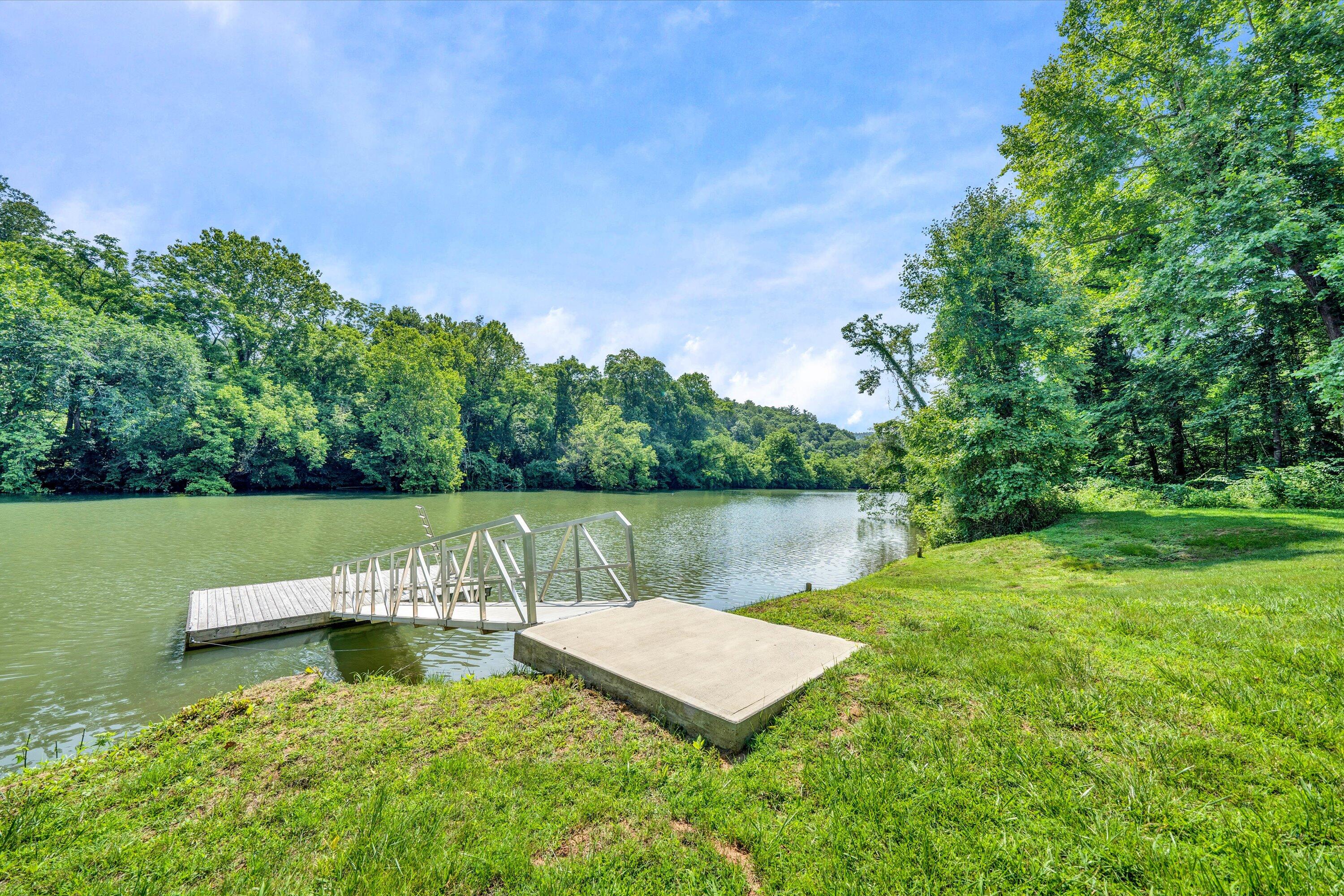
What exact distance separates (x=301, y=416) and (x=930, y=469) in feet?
144

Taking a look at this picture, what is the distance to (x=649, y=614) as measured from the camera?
5.94 meters

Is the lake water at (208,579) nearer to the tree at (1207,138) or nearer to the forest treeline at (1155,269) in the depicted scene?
the forest treeline at (1155,269)

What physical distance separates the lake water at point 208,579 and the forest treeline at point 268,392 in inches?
243

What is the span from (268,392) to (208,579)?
34.2 m

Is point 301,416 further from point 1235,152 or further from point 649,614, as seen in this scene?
A: point 1235,152

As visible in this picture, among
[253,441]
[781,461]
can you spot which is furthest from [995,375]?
[781,461]

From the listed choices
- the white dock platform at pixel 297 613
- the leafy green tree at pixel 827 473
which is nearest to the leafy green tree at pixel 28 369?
the white dock platform at pixel 297 613

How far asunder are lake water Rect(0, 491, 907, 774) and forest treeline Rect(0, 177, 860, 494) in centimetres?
617

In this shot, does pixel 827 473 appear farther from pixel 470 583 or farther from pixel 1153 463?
pixel 470 583

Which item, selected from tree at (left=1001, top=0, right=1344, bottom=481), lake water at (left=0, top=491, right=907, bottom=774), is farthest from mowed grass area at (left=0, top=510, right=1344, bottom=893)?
tree at (left=1001, top=0, right=1344, bottom=481)

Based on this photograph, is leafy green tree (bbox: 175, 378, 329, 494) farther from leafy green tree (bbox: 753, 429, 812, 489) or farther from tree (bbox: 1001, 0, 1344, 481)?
leafy green tree (bbox: 753, 429, 812, 489)

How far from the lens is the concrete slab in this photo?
360 centimetres

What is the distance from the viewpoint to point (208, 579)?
11.7 metres

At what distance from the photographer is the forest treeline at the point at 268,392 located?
28266 mm
